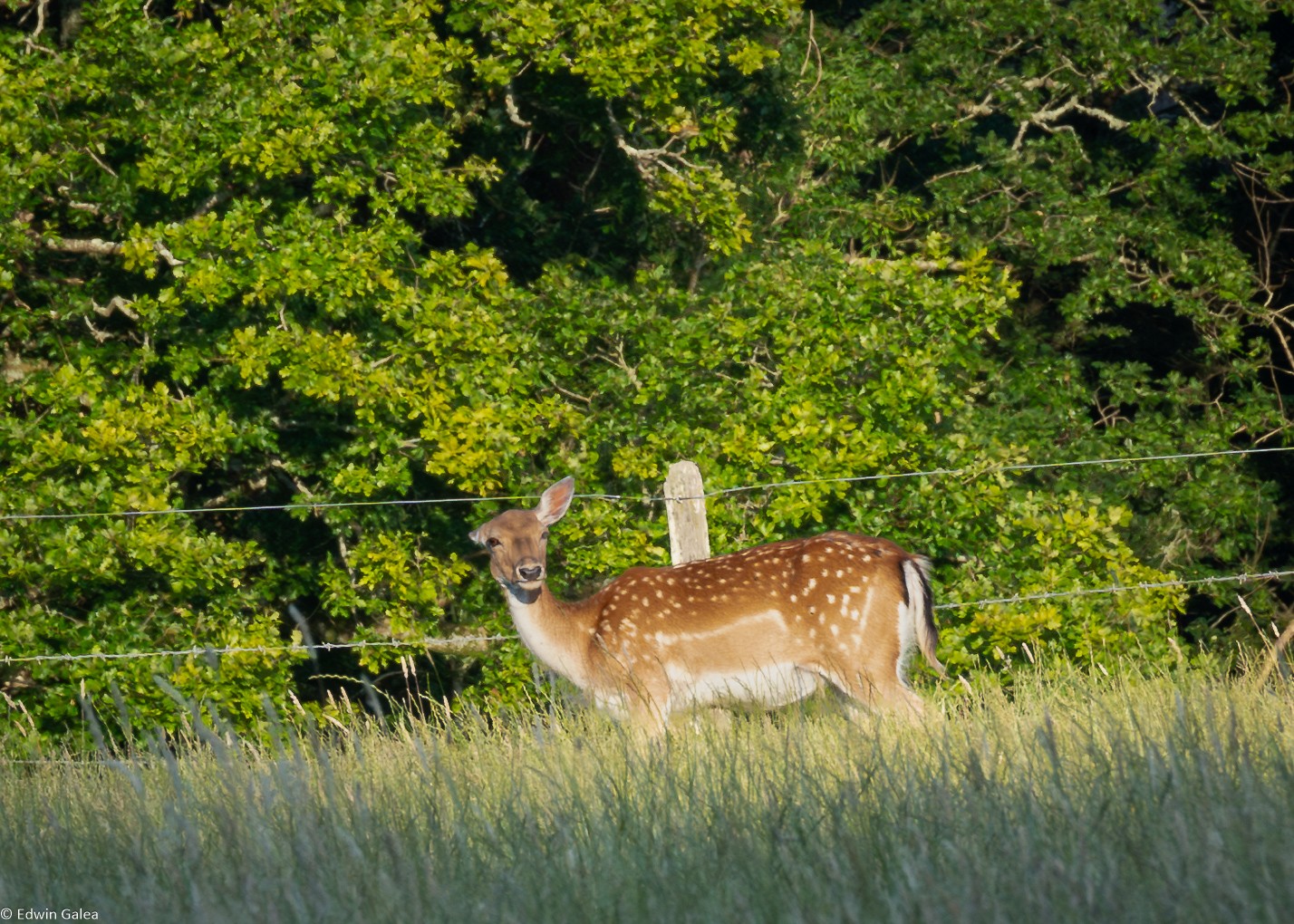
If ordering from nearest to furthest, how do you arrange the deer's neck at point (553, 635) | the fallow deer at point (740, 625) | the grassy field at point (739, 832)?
the grassy field at point (739, 832) → the fallow deer at point (740, 625) → the deer's neck at point (553, 635)

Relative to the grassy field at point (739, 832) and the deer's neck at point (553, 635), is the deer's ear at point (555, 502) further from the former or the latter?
the grassy field at point (739, 832)

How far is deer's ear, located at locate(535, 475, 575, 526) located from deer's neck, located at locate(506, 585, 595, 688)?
0.35 m

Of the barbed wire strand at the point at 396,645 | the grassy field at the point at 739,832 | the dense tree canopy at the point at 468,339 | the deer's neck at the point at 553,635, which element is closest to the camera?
the grassy field at the point at 739,832

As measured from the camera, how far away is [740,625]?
6941 millimetres

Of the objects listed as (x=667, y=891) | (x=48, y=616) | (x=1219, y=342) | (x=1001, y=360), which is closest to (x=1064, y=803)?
(x=667, y=891)

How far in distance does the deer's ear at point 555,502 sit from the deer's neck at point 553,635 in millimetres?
346

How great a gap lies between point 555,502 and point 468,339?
91.5 inches

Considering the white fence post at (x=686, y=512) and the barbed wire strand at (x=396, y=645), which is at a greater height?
the white fence post at (x=686, y=512)

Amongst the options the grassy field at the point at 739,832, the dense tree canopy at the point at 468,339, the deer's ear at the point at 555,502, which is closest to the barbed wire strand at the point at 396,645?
the dense tree canopy at the point at 468,339

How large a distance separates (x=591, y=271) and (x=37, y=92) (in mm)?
4412

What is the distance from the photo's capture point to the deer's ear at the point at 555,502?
731 cm

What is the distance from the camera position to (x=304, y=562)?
38.3ft

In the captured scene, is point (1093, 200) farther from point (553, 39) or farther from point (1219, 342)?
point (553, 39)

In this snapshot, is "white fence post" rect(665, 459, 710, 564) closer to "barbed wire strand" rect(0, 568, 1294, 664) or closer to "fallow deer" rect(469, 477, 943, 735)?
"fallow deer" rect(469, 477, 943, 735)
